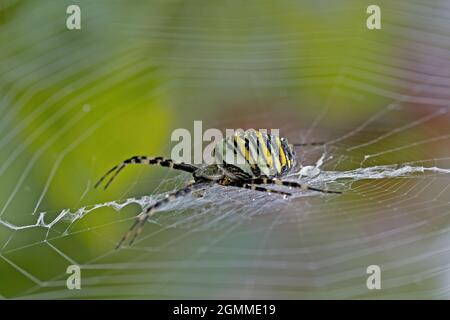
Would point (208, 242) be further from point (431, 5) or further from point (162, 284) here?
point (431, 5)

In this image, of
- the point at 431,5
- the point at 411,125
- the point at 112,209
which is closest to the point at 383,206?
the point at 411,125

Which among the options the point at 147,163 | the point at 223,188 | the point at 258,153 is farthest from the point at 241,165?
the point at 147,163

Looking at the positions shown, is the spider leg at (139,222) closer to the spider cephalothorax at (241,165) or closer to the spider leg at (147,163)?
the spider cephalothorax at (241,165)

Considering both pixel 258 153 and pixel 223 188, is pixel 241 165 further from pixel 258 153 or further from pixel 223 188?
pixel 223 188

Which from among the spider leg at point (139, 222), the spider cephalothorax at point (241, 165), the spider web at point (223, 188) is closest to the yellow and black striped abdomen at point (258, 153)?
the spider cephalothorax at point (241, 165)

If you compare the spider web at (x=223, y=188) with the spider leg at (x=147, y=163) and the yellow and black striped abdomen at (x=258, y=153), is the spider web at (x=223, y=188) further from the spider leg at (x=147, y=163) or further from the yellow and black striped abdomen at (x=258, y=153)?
the yellow and black striped abdomen at (x=258, y=153)

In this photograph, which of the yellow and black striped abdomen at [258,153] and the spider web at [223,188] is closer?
the spider web at [223,188]

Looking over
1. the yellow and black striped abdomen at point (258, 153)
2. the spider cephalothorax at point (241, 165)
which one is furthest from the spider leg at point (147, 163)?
the yellow and black striped abdomen at point (258, 153)

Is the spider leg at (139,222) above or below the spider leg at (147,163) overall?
below
